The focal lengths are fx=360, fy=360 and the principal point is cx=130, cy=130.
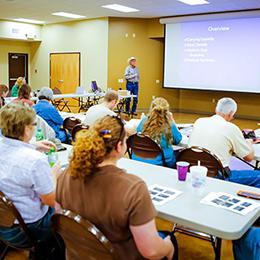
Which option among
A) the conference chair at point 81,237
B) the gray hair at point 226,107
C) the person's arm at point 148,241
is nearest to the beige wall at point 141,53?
the gray hair at point 226,107

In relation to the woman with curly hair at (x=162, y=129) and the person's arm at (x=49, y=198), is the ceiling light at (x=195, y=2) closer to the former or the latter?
the woman with curly hair at (x=162, y=129)

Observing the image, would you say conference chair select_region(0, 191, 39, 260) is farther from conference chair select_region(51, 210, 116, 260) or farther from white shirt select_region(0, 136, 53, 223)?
conference chair select_region(51, 210, 116, 260)

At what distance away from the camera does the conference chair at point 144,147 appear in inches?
129

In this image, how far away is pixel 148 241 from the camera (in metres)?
1.35

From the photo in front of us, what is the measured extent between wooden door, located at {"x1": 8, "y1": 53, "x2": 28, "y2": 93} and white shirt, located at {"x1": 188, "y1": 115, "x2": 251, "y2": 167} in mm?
11886

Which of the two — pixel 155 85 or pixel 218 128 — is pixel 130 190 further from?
pixel 155 85

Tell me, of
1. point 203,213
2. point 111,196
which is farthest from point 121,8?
point 111,196

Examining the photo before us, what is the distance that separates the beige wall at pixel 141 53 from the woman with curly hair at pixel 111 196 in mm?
9875

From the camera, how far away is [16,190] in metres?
1.87

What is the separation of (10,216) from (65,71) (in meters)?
11.2

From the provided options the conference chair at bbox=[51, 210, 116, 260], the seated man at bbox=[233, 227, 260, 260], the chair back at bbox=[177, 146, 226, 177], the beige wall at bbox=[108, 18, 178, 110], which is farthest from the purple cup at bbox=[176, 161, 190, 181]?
the beige wall at bbox=[108, 18, 178, 110]

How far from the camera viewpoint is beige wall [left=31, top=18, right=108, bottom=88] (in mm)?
11195

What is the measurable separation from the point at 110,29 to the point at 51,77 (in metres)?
3.45

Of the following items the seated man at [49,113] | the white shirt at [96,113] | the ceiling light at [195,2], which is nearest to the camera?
the white shirt at [96,113]
